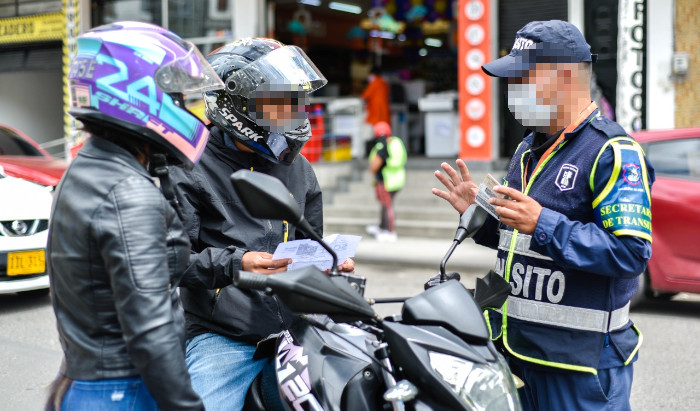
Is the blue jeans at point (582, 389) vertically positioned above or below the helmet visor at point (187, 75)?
below

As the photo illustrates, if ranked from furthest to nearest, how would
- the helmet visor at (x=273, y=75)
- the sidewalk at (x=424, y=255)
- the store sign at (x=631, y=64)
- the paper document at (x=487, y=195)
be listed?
the store sign at (x=631, y=64) → the sidewalk at (x=424, y=255) → the helmet visor at (x=273, y=75) → the paper document at (x=487, y=195)

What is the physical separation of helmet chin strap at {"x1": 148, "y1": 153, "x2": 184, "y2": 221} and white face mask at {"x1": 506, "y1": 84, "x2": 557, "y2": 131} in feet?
3.83

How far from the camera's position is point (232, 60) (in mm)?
2756

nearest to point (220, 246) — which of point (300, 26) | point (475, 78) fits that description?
point (475, 78)

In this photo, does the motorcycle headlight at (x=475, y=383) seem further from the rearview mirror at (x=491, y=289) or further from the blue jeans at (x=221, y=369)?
the blue jeans at (x=221, y=369)

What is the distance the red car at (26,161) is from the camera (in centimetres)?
812

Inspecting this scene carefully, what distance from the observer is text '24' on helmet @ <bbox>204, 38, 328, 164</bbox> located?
270 centimetres

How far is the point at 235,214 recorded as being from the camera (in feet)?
8.97

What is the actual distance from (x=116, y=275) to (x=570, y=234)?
4.37 feet

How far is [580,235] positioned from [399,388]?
0.85 metres

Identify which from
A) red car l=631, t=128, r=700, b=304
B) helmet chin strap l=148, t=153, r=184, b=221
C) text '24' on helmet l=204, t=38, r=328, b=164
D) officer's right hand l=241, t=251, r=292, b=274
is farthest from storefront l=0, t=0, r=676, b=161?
helmet chin strap l=148, t=153, r=184, b=221

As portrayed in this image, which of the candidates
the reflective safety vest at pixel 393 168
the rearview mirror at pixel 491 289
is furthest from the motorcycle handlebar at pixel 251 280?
the reflective safety vest at pixel 393 168

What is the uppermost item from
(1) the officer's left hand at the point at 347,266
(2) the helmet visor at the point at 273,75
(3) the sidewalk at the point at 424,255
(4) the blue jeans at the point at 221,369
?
(2) the helmet visor at the point at 273,75

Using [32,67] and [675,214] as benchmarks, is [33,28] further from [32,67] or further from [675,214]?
[675,214]
